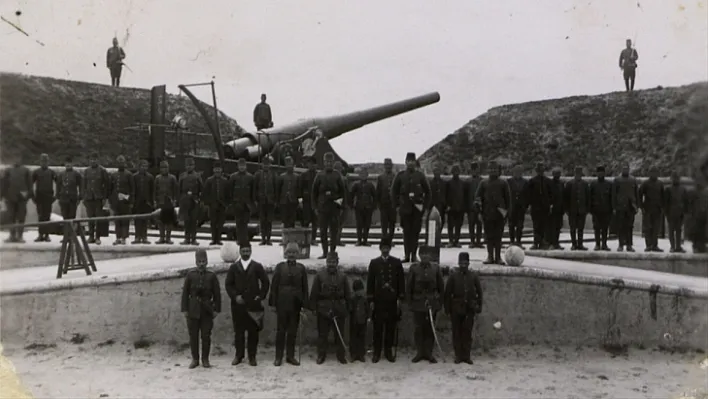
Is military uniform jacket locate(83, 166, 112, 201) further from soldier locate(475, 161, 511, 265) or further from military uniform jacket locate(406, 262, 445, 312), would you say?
soldier locate(475, 161, 511, 265)

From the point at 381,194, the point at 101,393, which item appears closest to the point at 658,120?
the point at 381,194

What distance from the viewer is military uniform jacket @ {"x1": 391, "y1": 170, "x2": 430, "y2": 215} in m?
8.62

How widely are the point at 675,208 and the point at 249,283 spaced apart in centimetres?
658

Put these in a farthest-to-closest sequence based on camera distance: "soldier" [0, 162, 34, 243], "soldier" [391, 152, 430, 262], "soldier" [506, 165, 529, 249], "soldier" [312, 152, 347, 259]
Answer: "soldier" [506, 165, 529, 249] → "soldier" [0, 162, 34, 243] → "soldier" [312, 152, 347, 259] → "soldier" [391, 152, 430, 262]

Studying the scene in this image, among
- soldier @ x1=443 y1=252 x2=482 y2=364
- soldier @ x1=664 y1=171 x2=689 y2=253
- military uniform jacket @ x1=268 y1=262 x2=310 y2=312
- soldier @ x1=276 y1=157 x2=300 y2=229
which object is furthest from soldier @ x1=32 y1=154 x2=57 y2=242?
soldier @ x1=664 y1=171 x2=689 y2=253

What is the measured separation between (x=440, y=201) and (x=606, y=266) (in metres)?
2.70

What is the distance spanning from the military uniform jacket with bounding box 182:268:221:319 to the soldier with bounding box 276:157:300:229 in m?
3.30

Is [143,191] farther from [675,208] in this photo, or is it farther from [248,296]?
[675,208]

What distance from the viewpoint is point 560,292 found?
8.26m

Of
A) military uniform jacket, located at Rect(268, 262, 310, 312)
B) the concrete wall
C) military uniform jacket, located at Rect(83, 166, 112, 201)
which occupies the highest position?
military uniform jacket, located at Rect(83, 166, 112, 201)

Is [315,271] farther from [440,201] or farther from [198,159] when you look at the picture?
[198,159]

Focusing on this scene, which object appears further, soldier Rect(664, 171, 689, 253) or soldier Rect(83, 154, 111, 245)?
soldier Rect(83, 154, 111, 245)

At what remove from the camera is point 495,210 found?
8859 millimetres

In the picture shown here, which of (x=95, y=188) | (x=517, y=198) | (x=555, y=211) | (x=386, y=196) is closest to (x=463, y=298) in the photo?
(x=386, y=196)
